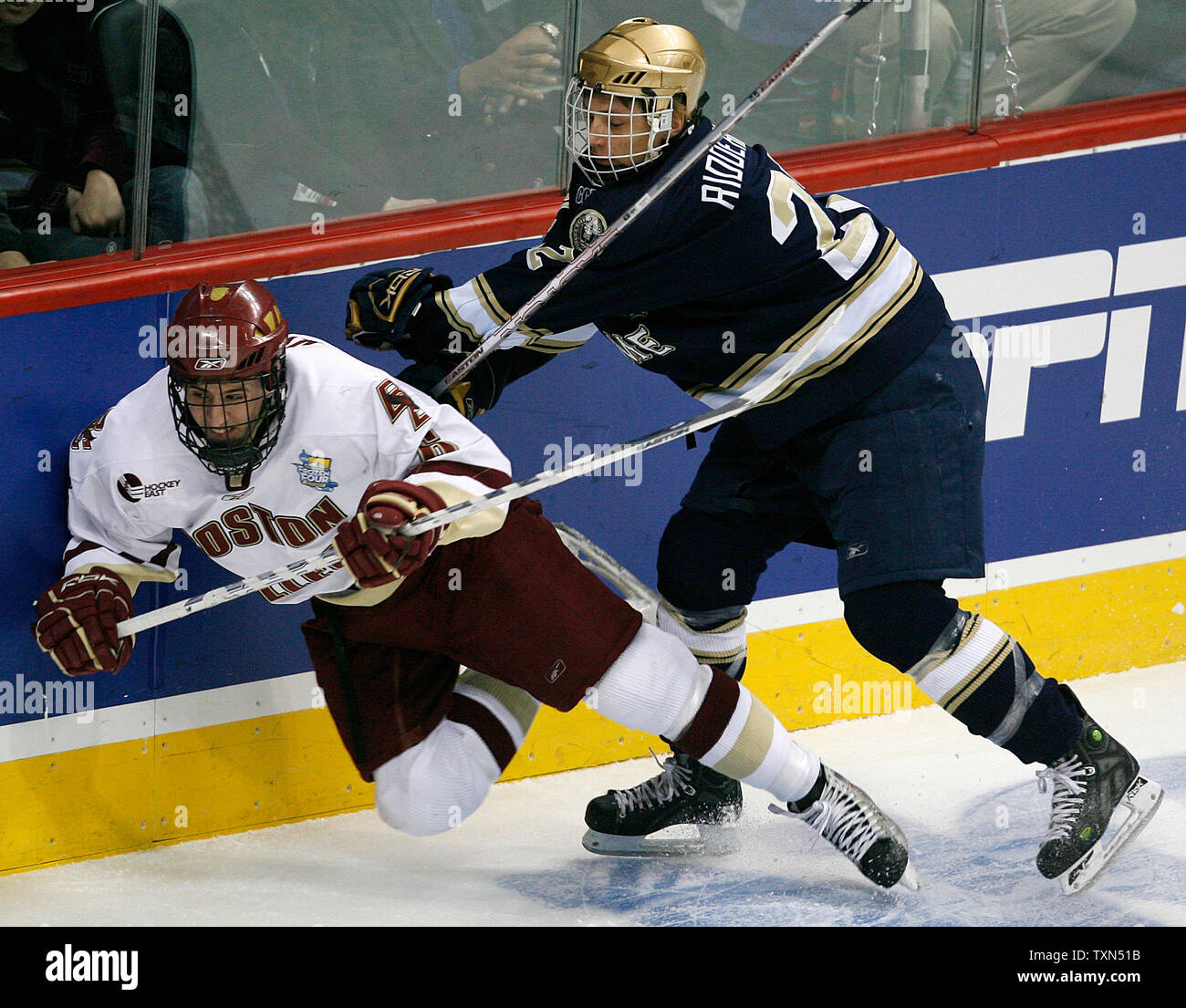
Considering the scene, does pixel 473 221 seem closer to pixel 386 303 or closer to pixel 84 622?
pixel 386 303

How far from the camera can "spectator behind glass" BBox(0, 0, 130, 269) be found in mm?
2686

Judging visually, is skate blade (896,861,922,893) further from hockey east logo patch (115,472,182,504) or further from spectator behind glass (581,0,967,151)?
spectator behind glass (581,0,967,151)

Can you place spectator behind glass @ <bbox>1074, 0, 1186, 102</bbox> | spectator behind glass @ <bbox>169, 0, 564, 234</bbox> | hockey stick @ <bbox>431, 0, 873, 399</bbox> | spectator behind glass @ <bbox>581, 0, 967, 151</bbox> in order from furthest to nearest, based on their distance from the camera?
spectator behind glass @ <bbox>1074, 0, 1186, 102</bbox> < spectator behind glass @ <bbox>581, 0, 967, 151</bbox> < spectator behind glass @ <bbox>169, 0, 564, 234</bbox> < hockey stick @ <bbox>431, 0, 873, 399</bbox>

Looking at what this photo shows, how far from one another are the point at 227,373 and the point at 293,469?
22 centimetres

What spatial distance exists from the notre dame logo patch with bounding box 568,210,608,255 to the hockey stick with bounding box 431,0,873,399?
1 centimetres

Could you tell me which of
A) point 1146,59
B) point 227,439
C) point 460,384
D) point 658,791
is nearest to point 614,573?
point 658,791

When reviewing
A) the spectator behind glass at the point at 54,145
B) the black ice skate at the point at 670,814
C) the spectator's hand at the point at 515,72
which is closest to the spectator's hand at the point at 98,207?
the spectator behind glass at the point at 54,145

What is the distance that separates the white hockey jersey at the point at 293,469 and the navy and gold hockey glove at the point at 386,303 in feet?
0.29

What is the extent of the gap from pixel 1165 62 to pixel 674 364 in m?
1.64

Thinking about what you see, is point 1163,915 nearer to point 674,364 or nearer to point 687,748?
point 687,748

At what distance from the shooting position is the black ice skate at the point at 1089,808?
2.72 m

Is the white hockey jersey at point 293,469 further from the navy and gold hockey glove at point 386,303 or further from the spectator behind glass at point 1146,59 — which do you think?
the spectator behind glass at point 1146,59

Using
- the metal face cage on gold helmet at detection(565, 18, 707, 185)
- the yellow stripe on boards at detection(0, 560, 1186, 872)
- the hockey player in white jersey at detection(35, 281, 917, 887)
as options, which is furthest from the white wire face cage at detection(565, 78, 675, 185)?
the yellow stripe on boards at detection(0, 560, 1186, 872)

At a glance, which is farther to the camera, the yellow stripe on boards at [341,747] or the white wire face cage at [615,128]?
the yellow stripe on boards at [341,747]
